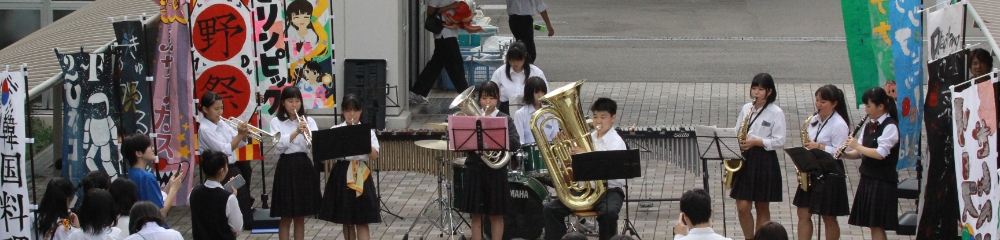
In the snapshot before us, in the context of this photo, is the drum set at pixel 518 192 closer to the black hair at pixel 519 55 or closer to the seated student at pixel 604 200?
the seated student at pixel 604 200

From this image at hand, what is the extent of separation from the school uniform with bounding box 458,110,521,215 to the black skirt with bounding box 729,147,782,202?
1.87m

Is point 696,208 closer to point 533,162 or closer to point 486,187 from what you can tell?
point 486,187

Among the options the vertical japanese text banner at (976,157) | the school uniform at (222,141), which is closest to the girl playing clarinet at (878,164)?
the vertical japanese text banner at (976,157)

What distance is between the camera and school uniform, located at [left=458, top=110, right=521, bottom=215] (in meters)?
10.4

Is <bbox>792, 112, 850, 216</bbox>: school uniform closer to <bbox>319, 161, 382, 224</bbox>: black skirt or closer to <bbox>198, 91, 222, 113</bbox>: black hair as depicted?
<bbox>319, 161, 382, 224</bbox>: black skirt

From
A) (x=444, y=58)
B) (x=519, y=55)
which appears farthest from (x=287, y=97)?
(x=444, y=58)

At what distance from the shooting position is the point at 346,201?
406 inches

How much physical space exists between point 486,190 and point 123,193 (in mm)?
3162

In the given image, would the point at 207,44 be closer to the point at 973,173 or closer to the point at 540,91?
the point at 540,91

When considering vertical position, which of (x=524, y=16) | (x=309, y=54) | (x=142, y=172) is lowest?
(x=142, y=172)

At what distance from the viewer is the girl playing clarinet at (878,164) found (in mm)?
9609

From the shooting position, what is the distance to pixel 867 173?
983cm

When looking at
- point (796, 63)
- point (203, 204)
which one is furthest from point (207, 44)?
point (796, 63)

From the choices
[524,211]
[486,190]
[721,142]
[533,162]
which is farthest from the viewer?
[524,211]
